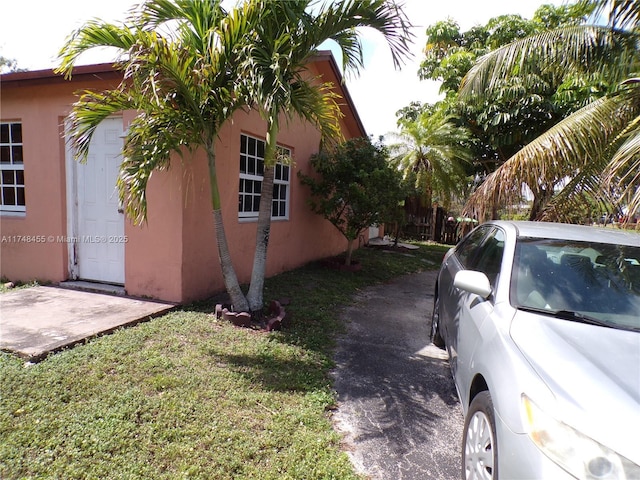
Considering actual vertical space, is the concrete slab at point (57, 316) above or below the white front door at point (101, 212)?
below

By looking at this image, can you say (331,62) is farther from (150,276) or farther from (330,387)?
(330,387)

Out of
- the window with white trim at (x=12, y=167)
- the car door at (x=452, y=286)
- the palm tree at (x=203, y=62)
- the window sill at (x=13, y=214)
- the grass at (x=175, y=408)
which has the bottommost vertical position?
the grass at (x=175, y=408)

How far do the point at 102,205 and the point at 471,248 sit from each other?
5.53m

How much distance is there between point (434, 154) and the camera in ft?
47.0

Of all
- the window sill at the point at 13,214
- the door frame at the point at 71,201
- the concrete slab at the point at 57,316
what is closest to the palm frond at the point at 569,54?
the concrete slab at the point at 57,316

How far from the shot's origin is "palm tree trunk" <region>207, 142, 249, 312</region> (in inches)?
184

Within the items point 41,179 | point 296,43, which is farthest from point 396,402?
point 41,179

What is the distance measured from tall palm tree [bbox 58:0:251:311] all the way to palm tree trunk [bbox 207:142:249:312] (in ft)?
1.36

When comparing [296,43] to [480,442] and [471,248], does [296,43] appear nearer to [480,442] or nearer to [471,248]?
[471,248]

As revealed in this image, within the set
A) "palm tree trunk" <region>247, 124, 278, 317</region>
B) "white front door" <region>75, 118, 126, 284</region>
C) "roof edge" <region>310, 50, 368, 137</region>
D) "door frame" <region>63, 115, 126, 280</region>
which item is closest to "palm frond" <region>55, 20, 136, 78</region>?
"white front door" <region>75, 118, 126, 284</region>

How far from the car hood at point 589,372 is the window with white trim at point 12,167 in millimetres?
Result: 7895

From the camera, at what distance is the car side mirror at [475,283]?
8.04 feet

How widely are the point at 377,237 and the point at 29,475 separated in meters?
16.4

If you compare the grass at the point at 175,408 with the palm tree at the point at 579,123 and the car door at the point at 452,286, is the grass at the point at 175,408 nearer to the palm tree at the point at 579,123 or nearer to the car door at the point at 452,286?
the car door at the point at 452,286
